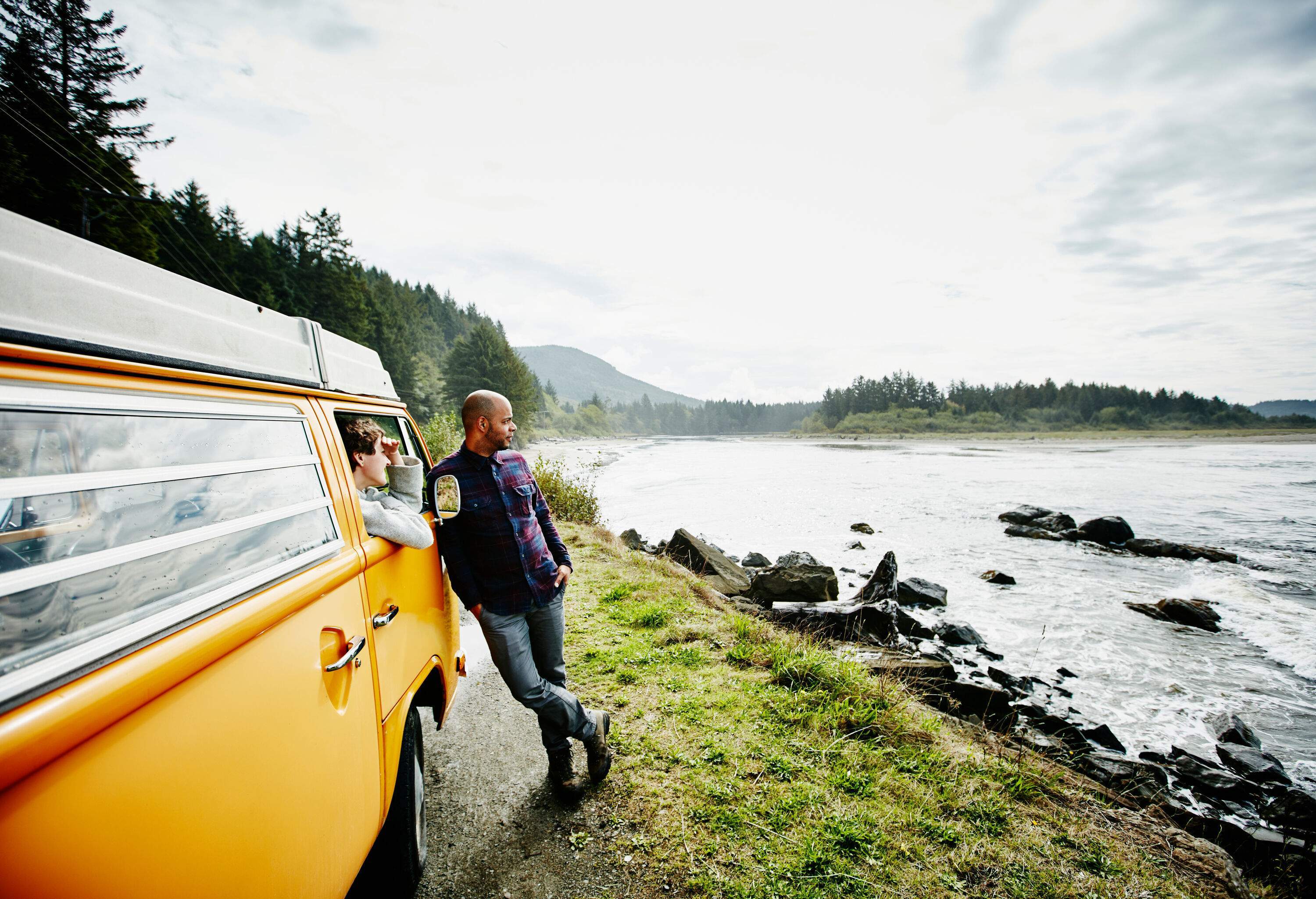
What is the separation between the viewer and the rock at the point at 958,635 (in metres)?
8.98

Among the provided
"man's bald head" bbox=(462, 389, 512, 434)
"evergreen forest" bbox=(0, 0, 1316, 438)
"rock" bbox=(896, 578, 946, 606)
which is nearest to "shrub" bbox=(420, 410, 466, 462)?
"evergreen forest" bbox=(0, 0, 1316, 438)

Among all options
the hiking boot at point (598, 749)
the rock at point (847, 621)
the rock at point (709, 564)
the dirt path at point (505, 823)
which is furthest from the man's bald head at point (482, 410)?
the rock at point (709, 564)

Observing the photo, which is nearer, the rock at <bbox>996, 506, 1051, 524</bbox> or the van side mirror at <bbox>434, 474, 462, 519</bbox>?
the van side mirror at <bbox>434, 474, 462, 519</bbox>

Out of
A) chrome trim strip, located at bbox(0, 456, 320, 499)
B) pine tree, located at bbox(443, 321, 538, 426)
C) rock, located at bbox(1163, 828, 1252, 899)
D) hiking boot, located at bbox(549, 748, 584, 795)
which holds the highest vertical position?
pine tree, located at bbox(443, 321, 538, 426)

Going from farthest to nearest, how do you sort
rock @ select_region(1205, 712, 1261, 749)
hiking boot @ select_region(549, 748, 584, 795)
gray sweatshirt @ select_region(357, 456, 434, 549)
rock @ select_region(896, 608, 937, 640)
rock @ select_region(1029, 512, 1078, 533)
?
rock @ select_region(1029, 512, 1078, 533) < rock @ select_region(896, 608, 937, 640) < rock @ select_region(1205, 712, 1261, 749) < hiking boot @ select_region(549, 748, 584, 795) < gray sweatshirt @ select_region(357, 456, 434, 549)

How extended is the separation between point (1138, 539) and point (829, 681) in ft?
58.7

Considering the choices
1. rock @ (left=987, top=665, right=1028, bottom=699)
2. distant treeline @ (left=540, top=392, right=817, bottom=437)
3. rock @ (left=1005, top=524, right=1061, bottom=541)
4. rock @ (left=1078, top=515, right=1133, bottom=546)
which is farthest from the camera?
distant treeline @ (left=540, top=392, right=817, bottom=437)

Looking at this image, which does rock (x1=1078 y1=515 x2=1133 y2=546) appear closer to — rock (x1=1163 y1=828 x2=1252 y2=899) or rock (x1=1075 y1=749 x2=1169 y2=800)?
rock (x1=1075 y1=749 x2=1169 y2=800)

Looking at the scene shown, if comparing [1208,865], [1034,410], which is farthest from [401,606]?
[1034,410]

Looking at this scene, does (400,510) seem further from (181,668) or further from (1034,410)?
(1034,410)

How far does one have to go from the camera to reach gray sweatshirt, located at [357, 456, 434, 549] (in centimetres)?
244

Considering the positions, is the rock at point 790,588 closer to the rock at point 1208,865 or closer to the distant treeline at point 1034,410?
the rock at point 1208,865

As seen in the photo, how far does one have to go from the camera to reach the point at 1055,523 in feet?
59.9

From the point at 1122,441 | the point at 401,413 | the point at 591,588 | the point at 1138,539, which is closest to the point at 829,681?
the point at 591,588
